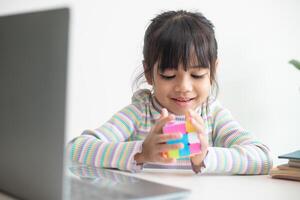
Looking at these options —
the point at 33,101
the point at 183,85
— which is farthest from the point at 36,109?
the point at 183,85

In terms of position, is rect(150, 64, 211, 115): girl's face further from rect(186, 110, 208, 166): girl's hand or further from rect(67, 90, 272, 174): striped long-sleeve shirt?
rect(186, 110, 208, 166): girl's hand

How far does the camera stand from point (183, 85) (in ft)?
4.38

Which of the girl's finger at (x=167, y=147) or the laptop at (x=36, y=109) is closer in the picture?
the laptop at (x=36, y=109)

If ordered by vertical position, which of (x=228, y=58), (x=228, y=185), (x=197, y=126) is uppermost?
(x=228, y=58)

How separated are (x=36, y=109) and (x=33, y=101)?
0.01 metres

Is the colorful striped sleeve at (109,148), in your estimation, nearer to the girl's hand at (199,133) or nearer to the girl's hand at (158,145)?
the girl's hand at (158,145)

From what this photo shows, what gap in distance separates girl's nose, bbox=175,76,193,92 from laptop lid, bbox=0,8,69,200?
0.75 meters

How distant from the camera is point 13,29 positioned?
604mm

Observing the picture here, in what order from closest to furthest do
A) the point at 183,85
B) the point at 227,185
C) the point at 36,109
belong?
the point at 36,109, the point at 227,185, the point at 183,85

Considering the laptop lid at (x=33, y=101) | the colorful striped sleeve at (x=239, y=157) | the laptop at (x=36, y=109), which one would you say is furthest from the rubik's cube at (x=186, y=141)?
the laptop lid at (x=33, y=101)

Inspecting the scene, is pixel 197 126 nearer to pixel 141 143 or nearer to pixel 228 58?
pixel 141 143

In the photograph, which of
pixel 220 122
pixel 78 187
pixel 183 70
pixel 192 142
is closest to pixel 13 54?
pixel 78 187

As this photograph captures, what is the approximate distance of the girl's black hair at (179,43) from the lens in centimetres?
134

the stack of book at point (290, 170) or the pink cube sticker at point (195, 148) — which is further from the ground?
the pink cube sticker at point (195, 148)
